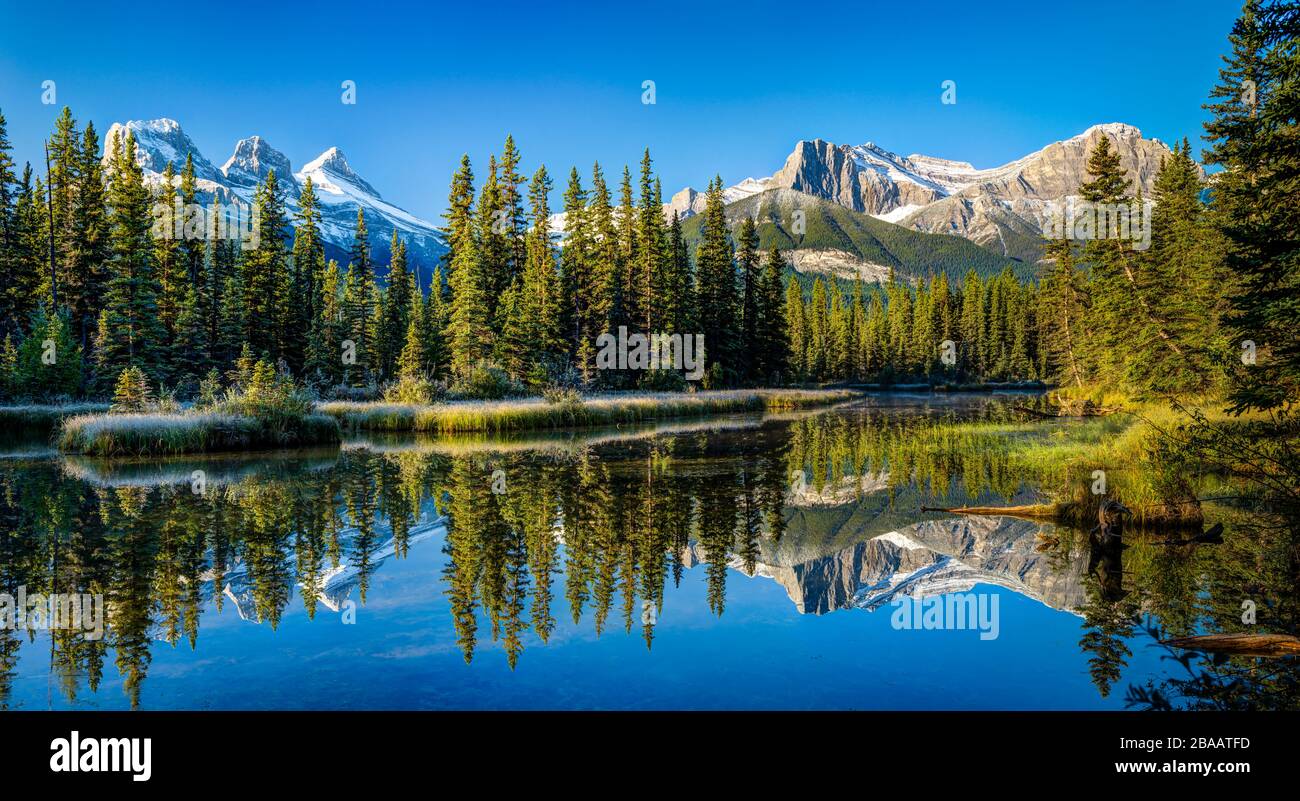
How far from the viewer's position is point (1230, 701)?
6219 millimetres

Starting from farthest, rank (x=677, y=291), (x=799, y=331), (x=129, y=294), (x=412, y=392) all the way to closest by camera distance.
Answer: (x=799, y=331)
(x=677, y=291)
(x=129, y=294)
(x=412, y=392)

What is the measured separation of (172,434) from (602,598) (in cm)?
2307

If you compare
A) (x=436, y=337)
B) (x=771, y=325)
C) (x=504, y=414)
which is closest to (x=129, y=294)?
(x=436, y=337)

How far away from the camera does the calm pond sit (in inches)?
267

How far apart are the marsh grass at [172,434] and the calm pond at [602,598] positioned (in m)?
6.65

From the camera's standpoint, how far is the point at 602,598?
9.62 m

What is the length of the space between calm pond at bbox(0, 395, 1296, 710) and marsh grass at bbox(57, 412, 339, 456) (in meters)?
6.65

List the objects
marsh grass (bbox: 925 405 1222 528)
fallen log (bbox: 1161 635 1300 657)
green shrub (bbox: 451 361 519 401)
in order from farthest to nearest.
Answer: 1. green shrub (bbox: 451 361 519 401)
2. marsh grass (bbox: 925 405 1222 528)
3. fallen log (bbox: 1161 635 1300 657)

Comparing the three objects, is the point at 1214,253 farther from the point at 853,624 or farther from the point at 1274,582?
the point at 853,624

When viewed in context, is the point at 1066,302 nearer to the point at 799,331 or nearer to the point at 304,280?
the point at 799,331

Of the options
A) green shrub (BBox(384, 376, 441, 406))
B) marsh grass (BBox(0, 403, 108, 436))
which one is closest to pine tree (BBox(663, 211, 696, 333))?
green shrub (BBox(384, 376, 441, 406))

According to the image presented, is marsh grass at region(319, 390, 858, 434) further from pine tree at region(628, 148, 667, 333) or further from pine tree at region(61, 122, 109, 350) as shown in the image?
pine tree at region(61, 122, 109, 350)

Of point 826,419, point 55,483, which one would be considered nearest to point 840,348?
→ point 826,419

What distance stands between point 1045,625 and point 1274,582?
3370 mm
